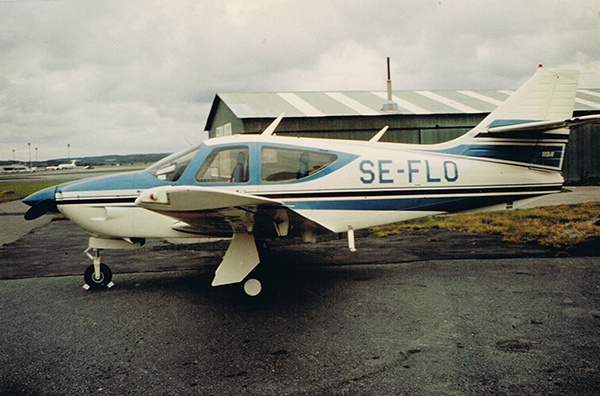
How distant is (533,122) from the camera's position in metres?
5.82

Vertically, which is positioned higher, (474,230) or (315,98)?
(315,98)

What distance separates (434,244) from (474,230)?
1.67m

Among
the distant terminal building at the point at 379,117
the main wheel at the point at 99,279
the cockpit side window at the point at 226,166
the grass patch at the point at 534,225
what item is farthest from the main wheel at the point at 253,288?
the distant terminal building at the point at 379,117

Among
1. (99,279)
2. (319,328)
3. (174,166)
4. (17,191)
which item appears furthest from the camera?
(17,191)

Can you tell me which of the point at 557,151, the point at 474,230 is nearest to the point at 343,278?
the point at 557,151

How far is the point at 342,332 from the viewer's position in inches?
160

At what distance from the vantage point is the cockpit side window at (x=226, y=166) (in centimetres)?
545

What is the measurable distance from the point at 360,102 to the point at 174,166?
1339cm

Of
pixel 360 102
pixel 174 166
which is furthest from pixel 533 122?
pixel 360 102

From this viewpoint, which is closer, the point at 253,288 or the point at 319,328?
the point at 319,328

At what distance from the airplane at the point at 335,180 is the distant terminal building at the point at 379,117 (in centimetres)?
961

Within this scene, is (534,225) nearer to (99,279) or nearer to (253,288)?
(253,288)

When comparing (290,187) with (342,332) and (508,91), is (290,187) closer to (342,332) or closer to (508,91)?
(342,332)

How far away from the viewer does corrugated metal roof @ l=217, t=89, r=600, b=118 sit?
16.1 metres
